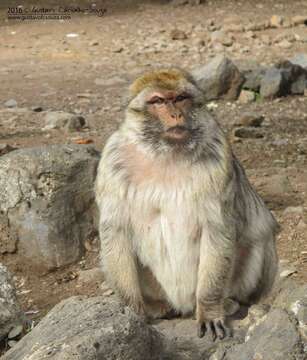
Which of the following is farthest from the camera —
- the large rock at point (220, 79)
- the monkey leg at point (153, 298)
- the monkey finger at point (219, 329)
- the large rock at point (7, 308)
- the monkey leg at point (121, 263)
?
the large rock at point (220, 79)

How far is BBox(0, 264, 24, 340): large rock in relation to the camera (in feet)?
14.5

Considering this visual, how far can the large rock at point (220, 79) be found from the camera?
348 inches

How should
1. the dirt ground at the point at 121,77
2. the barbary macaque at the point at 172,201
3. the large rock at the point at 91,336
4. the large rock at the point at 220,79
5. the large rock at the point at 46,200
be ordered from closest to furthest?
the large rock at the point at 91,336
the barbary macaque at the point at 172,201
the large rock at the point at 46,200
the dirt ground at the point at 121,77
the large rock at the point at 220,79

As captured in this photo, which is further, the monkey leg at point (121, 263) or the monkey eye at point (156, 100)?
the monkey leg at point (121, 263)

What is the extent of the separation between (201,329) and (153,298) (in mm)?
455

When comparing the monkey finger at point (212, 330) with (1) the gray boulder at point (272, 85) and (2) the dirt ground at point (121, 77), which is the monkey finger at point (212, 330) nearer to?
(2) the dirt ground at point (121, 77)

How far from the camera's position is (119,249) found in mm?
3982

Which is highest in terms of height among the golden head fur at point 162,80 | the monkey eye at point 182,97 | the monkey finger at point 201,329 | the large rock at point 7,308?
the golden head fur at point 162,80

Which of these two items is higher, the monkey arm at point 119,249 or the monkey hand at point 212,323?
the monkey arm at point 119,249

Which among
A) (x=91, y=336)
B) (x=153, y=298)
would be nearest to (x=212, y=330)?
(x=153, y=298)

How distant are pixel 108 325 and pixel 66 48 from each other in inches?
342

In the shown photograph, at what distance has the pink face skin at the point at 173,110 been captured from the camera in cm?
377

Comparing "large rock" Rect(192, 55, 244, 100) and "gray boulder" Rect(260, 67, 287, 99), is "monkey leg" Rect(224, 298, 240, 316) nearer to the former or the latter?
"large rock" Rect(192, 55, 244, 100)

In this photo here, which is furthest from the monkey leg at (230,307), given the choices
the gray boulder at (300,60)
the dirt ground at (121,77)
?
the gray boulder at (300,60)
